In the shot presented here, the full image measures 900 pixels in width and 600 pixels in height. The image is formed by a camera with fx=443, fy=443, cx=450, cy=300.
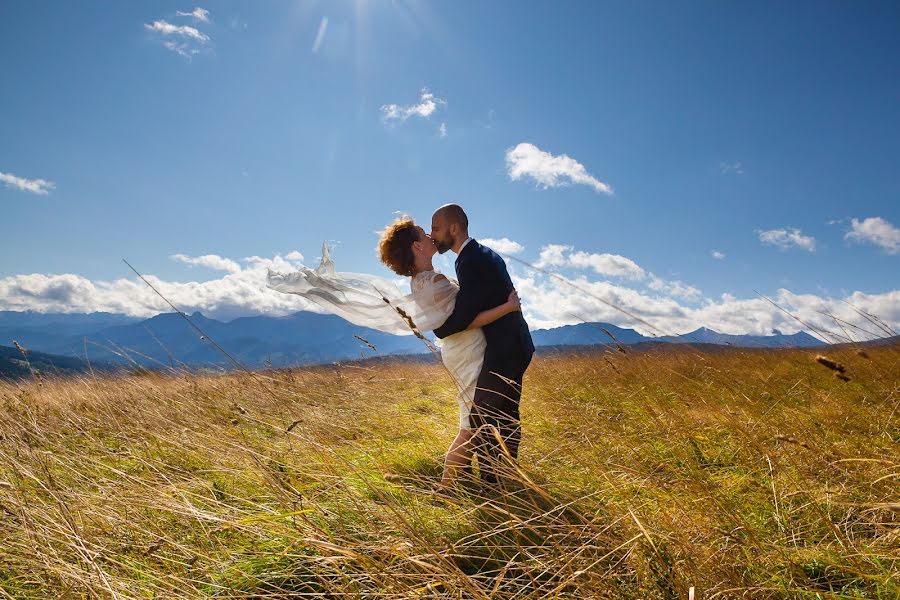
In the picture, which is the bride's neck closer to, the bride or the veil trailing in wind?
the bride

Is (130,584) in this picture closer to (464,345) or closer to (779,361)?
(464,345)

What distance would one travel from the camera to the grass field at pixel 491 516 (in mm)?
1455

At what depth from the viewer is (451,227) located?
3418 millimetres

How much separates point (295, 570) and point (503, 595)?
2.76 ft

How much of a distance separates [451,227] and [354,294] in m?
1.23

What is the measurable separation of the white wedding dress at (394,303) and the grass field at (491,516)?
78 cm

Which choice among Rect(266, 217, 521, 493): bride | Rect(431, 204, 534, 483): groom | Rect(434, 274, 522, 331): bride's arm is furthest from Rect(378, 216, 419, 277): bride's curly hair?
Rect(434, 274, 522, 331): bride's arm

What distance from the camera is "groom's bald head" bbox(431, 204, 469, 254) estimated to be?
11.2ft

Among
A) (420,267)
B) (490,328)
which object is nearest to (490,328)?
(490,328)

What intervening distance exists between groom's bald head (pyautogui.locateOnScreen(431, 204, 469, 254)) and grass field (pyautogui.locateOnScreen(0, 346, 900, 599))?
1432 millimetres

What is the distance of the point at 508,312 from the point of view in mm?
3180

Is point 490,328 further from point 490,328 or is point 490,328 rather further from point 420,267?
point 420,267

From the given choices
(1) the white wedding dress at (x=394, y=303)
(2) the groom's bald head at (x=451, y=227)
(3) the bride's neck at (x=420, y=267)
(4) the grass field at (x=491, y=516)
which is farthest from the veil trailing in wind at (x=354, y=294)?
(4) the grass field at (x=491, y=516)

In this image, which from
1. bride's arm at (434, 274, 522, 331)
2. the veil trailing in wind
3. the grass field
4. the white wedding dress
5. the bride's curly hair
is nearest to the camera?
the grass field
